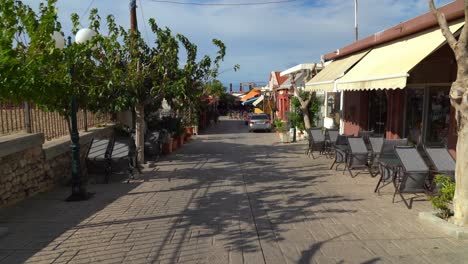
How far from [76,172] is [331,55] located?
10.3 meters

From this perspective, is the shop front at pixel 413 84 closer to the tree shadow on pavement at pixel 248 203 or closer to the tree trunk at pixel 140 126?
the tree shadow on pavement at pixel 248 203

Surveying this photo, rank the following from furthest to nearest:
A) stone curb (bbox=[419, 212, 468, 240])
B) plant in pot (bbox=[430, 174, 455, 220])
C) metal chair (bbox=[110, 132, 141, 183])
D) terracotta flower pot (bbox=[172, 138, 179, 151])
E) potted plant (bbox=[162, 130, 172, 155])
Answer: terracotta flower pot (bbox=[172, 138, 179, 151]), potted plant (bbox=[162, 130, 172, 155]), metal chair (bbox=[110, 132, 141, 183]), plant in pot (bbox=[430, 174, 455, 220]), stone curb (bbox=[419, 212, 468, 240])

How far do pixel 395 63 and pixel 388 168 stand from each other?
2.01 meters

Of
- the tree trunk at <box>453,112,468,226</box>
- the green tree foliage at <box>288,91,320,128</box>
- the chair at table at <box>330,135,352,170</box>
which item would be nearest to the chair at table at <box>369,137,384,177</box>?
the chair at table at <box>330,135,352,170</box>

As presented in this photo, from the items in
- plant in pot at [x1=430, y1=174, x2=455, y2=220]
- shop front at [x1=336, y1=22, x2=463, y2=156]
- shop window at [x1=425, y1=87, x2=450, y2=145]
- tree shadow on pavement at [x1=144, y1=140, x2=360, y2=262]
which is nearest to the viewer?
tree shadow on pavement at [x1=144, y1=140, x2=360, y2=262]

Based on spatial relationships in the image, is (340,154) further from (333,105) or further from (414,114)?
(333,105)

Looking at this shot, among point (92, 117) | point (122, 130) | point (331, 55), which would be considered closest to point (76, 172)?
point (92, 117)

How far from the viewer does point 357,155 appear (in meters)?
8.20

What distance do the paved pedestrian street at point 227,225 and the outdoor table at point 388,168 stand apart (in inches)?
8.8

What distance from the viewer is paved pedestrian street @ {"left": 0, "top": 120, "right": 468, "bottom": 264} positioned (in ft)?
13.4

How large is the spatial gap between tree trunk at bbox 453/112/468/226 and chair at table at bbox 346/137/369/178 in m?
3.53

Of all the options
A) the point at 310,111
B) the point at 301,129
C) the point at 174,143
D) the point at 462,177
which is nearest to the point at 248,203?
the point at 462,177

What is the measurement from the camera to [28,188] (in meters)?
6.79

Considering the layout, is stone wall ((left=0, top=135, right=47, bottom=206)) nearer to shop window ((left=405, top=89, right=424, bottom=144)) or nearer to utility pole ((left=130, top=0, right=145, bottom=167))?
utility pole ((left=130, top=0, right=145, bottom=167))
